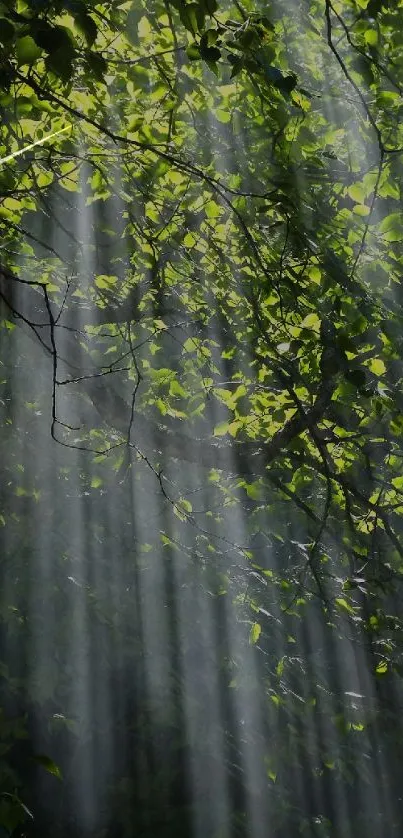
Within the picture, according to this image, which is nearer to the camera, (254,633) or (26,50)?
(26,50)

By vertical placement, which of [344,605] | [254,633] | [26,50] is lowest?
[254,633]

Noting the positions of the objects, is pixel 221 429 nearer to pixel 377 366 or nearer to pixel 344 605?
pixel 377 366

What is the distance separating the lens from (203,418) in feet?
14.3

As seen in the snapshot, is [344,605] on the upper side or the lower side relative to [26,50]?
lower

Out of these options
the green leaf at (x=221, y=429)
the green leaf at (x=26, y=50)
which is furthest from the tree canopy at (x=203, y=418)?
the green leaf at (x=26, y=50)

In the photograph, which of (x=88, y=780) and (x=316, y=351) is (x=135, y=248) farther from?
(x=88, y=780)

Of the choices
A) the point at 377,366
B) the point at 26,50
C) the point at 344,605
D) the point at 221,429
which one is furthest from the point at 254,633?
the point at 26,50

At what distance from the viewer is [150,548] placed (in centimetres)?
431

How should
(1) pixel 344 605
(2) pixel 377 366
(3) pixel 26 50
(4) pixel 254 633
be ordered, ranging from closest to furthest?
(3) pixel 26 50, (2) pixel 377 366, (4) pixel 254 633, (1) pixel 344 605

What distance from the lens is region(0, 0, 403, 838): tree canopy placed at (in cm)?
332

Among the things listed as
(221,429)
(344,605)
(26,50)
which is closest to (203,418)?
(221,429)

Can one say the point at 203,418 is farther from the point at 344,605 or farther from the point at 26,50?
the point at 26,50

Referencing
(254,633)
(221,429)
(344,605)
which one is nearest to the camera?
(221,429)

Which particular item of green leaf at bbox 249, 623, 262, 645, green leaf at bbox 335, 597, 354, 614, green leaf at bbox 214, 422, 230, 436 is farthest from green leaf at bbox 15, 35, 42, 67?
green leaf at bbox 335, 597, 354, 614
